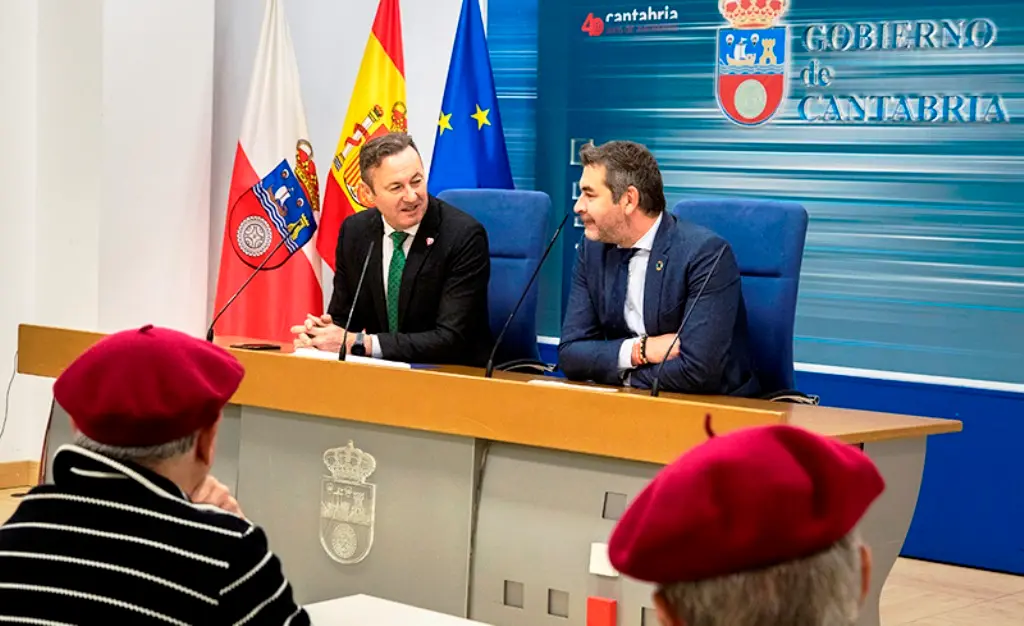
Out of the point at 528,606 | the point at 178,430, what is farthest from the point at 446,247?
the point at 178,430

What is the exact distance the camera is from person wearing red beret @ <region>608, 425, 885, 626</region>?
98 cm

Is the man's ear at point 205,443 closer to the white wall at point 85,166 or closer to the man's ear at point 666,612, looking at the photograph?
the man's ear at point 666,612

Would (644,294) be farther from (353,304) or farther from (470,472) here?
(470,472)

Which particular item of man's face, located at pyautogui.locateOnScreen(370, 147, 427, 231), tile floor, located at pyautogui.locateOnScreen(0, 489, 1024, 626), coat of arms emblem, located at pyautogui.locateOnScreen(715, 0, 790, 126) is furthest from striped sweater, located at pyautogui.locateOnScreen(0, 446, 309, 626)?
coat of arms emblem, located at pyautogui.locateOnScreen(715, 0, 790, 126)

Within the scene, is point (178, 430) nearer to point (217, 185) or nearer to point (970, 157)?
point (970, 157)

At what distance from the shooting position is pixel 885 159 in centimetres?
498

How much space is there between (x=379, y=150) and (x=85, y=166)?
1.98 m

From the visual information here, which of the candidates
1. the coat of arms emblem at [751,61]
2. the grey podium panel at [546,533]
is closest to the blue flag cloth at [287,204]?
the coat of arms emblem at [751,61]

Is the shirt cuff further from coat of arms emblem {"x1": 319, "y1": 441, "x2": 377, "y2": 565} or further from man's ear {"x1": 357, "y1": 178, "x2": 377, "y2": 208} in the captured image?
man's ear {"x1": 357, "y1": 178, "x2": 377, "y2": 208}

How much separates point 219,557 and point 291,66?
4730 millimetres

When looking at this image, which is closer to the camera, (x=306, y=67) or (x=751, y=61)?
(x=751, y=61)

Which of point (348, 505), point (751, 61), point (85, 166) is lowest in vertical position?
point (348, 505)

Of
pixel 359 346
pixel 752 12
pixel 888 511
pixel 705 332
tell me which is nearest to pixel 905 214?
pixel 752 12

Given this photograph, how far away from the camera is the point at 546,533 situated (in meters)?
2.93
